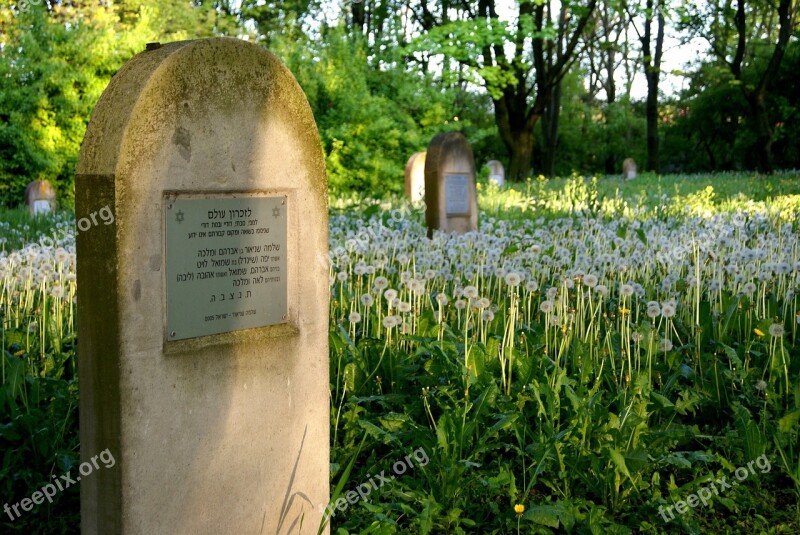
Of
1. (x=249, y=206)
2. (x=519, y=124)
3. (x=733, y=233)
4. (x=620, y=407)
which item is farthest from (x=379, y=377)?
(x=519, y=124)

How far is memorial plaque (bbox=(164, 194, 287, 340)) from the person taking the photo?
2660 millimetres

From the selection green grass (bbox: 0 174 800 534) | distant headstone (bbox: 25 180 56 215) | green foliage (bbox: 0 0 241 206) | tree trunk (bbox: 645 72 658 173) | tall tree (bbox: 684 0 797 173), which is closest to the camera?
green grass (bbox: 0 174 800 534)

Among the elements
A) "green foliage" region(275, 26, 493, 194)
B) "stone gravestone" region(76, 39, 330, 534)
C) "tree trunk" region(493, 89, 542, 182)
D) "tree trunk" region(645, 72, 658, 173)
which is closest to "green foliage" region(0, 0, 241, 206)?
"green foliage" region(275, 26, 493, 194)

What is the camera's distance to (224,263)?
2826mm

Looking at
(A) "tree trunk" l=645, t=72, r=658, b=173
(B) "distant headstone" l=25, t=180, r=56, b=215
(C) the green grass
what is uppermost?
(A) "tree trunk" l=645, t=72, r=658, b=173

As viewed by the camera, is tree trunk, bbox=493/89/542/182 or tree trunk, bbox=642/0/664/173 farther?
tree trunk, bbox=642/0/664/173

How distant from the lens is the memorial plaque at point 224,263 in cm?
266

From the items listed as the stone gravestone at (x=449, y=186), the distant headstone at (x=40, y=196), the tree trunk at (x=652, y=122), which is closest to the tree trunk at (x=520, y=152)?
the tree trunk at (x=652, y=122)

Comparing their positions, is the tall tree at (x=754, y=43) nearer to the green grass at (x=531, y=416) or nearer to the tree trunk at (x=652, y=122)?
the tree trunk at (x=652, y=122)

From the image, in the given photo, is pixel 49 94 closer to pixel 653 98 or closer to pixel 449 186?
pixel 449 186

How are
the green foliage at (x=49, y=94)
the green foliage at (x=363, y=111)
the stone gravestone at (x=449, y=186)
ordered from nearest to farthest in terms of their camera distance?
the stone gravestone at (x=449, y=186)
the green foliage at (x=363, y=111)
the green foliage at (x=49, y=94)

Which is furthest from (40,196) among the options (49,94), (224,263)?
(224,263)

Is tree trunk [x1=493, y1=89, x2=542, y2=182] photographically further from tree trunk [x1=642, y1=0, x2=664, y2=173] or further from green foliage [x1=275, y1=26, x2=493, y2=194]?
tree trunk [x1=642, y1=0, x2=664, y2=173]

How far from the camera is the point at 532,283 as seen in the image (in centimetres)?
520
